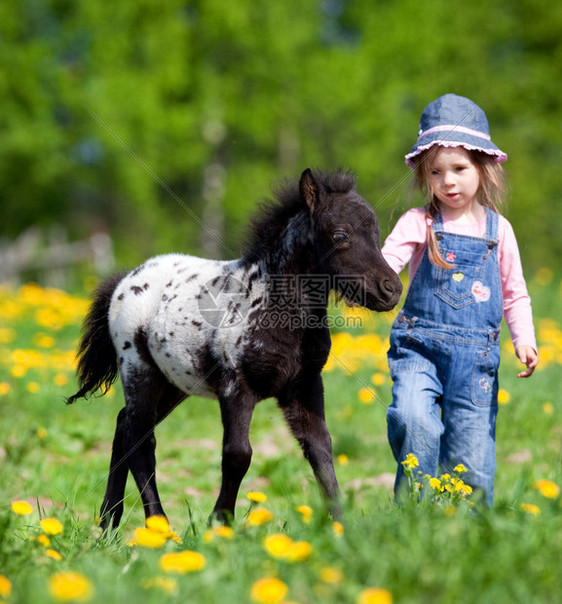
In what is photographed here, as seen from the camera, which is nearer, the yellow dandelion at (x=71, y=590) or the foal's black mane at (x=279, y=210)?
the yellow dandelion at (x=71, y=590)

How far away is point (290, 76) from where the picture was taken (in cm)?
1544

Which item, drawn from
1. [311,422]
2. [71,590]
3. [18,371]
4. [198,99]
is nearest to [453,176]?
[311,422]

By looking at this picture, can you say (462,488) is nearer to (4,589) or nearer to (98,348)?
(4,589)

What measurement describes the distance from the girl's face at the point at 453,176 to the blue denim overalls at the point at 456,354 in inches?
5.6

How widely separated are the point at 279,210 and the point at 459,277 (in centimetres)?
89

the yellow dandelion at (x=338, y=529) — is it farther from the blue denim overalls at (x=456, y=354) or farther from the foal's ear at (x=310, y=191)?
the foal's ear at (x=310, y=191)

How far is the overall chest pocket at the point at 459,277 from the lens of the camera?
3371mm

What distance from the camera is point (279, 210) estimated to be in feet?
10.7

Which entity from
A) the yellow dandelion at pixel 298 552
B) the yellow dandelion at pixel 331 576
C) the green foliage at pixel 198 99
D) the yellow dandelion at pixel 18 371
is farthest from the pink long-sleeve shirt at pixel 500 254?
the green foliage at pixel 198 99

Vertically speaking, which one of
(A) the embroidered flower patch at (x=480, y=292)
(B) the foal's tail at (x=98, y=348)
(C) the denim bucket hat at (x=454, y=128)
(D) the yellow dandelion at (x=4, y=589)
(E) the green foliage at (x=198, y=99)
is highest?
(E) the green foliage at (x=198, y=99)

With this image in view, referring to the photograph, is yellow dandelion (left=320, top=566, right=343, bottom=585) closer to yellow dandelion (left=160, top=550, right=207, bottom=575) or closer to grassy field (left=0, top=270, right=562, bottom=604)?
grassy field (left=0, top=270, right=562, bottom=604)

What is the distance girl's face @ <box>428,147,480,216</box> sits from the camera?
338 centimetres

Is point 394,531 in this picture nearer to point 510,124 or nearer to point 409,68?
point 409,68

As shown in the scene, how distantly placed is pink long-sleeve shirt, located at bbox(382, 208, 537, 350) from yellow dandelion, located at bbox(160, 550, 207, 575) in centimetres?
183
